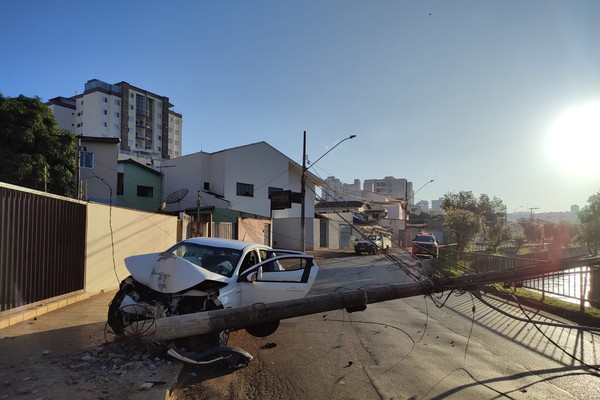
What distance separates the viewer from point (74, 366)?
203 inches

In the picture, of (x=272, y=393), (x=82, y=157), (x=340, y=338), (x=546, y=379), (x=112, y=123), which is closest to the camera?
(x=272, y=393)

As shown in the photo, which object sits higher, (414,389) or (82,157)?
(82,157)

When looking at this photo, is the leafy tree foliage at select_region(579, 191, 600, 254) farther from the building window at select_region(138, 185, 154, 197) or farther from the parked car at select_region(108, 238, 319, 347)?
the parked car at select_region(108, 238, 319, 347)

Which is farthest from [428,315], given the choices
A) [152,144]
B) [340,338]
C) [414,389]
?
[152,144]

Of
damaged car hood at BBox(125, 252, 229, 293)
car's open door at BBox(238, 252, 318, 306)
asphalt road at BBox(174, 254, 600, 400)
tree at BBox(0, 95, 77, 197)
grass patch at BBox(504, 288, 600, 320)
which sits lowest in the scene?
grass patch at BBox(504, 288, 600, 320)

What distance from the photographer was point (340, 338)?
25.2 feet

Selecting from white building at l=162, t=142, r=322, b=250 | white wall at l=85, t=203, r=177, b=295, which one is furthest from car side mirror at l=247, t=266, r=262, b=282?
white building at l=162, t=142, r=322, b=250

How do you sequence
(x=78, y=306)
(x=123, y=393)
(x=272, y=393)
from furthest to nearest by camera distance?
(x=78, y=306), (x=272, y=393), (x=123, y=393)

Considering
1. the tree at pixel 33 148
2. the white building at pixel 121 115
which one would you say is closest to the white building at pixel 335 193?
the tree at pixel 33 148

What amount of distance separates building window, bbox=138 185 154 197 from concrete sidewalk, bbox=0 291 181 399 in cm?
2994

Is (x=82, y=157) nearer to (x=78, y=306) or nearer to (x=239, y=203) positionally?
(x=78, y=306)

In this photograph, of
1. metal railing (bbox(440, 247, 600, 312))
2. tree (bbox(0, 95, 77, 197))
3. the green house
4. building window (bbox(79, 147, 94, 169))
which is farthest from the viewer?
the green house

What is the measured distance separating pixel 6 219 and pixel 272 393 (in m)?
5.72

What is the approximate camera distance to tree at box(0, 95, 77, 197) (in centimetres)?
2116
